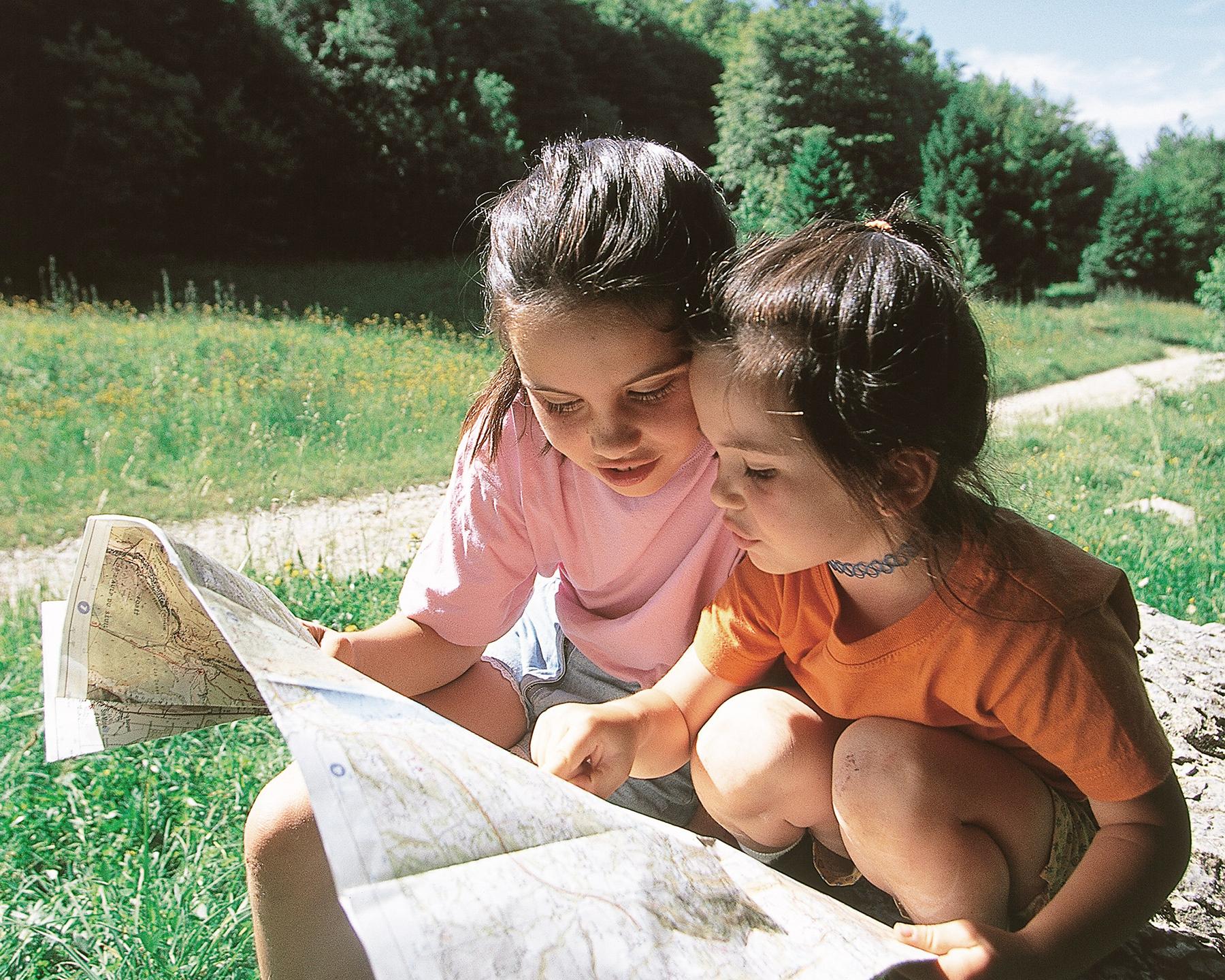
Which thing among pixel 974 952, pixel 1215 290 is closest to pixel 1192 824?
pixel 974 952

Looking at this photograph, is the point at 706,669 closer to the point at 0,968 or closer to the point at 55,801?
the point at 0,968

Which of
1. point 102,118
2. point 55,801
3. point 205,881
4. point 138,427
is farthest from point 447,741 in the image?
point 102,118

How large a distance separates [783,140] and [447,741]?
21.0 meters

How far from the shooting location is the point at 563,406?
1.37m

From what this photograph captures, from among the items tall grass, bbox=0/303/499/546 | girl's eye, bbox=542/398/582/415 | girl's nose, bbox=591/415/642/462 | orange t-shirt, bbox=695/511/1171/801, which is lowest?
tall grass, bbox=0/303/499/546

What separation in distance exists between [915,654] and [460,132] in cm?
1674

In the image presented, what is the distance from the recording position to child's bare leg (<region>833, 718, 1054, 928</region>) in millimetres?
1133

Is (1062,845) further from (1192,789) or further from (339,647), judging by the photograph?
(339,647)

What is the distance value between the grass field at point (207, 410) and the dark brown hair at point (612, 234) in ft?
6.92

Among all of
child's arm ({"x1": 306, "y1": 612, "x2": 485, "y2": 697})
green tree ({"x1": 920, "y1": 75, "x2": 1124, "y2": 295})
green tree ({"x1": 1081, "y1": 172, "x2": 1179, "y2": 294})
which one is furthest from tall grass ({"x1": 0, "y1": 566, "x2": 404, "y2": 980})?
green tree ({"x1": 1081, "y1": 172, "x2": 1179, "y2": 294})

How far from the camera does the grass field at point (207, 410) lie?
443cm

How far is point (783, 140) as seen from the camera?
799 inches

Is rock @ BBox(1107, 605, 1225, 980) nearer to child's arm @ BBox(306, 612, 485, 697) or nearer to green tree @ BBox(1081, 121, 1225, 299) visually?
child's arm @ BBox(306, 612, 485, 697)

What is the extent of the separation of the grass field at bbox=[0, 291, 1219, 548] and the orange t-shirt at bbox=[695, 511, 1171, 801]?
7.71 feet
